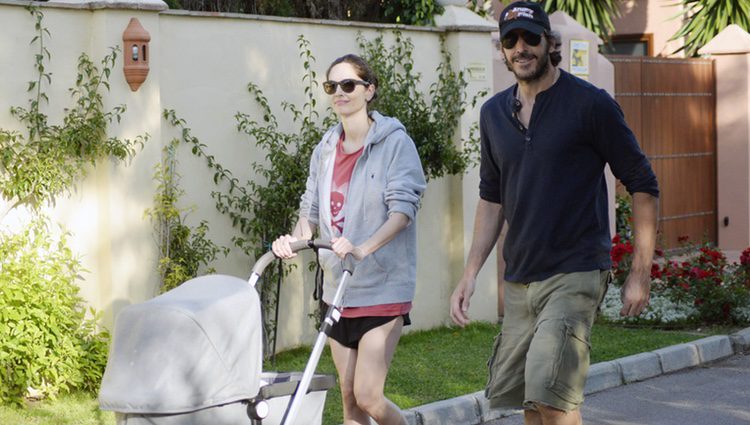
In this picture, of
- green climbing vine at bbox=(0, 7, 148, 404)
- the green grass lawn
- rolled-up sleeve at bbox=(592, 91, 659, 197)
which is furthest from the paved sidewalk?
rolled-up sleeve at bbox=(592, 91, 659, 197)

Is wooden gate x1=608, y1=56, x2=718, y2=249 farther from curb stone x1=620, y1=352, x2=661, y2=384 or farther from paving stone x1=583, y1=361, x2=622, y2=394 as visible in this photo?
paving stone x1=583, y1=361, x2=622, y2=394

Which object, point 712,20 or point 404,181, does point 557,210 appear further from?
point 712,20

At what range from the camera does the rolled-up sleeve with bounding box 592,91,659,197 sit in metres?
5.07

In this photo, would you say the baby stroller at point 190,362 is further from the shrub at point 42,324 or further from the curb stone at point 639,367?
the curb stone at point 639,367

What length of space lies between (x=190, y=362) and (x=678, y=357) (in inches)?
243

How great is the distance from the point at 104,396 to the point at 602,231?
206 centimetres

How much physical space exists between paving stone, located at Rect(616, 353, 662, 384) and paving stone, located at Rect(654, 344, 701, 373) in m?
0.09

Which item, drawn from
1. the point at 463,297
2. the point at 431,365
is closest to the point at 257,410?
the point at 463,297

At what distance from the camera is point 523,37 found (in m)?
5.11

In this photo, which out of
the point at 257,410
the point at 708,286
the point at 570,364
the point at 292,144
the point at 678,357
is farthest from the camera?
the point at 708,286

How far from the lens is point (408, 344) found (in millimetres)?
9969

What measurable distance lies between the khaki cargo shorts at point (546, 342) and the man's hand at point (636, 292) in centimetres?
11

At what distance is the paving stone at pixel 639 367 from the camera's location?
9.20 metres

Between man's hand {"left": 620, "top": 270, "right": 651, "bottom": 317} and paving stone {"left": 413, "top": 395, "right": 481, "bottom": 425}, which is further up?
man's hand {"left": 620, "top": 270, "right": 651, "bottom": 317}
